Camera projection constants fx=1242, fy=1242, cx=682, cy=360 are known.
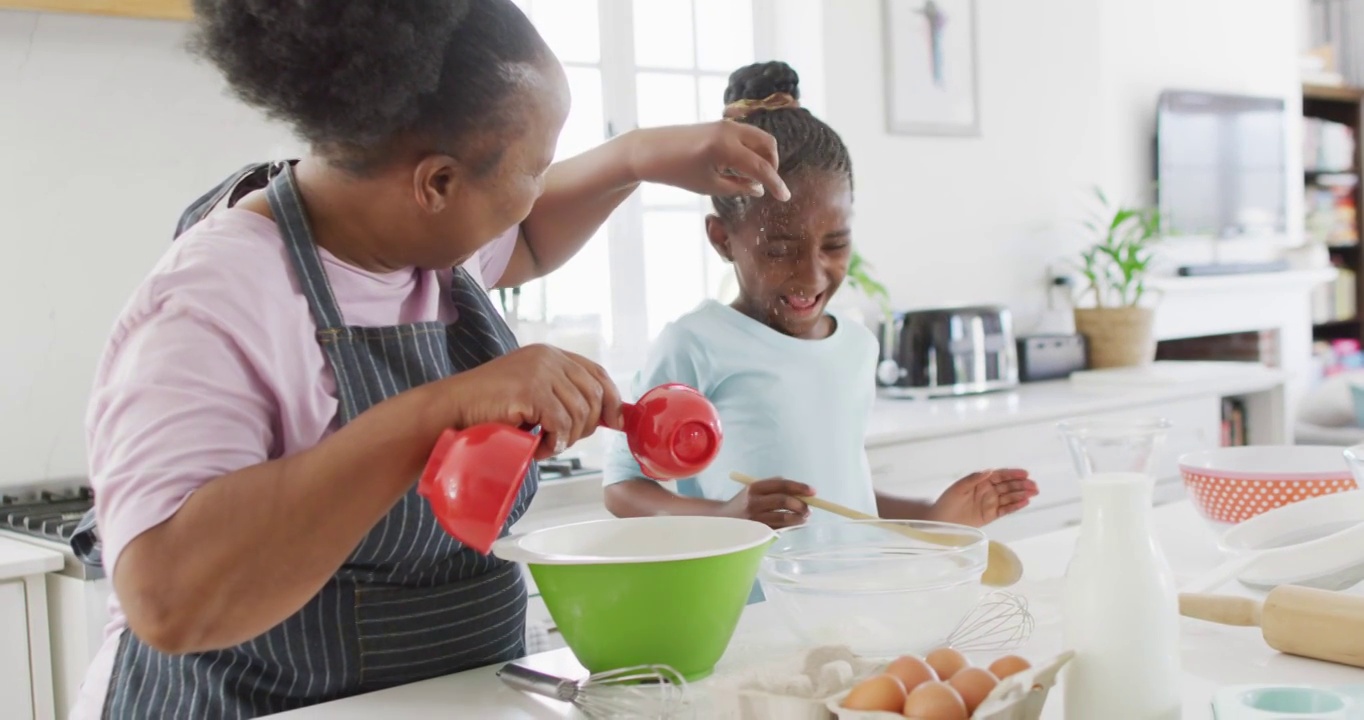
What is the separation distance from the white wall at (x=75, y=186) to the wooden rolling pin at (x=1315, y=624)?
5.72ft

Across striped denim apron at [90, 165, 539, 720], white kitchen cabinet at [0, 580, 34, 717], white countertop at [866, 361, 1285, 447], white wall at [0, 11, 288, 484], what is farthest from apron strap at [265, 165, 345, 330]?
white countertop at [866, 361, 1285, 447]

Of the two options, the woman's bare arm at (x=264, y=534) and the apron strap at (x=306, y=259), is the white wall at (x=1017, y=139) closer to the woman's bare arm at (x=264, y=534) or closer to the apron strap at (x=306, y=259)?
the apron strap at (x=306, y=259)

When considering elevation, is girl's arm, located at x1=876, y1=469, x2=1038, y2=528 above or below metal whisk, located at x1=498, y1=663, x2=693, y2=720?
above

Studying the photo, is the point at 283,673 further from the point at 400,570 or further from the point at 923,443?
the point at 923,443

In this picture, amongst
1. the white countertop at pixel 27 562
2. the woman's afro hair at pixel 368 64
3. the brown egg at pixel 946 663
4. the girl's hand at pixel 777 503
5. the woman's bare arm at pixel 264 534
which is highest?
the woman's afro hair at pixel 368 64

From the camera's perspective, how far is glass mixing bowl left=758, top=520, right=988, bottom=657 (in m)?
0.88

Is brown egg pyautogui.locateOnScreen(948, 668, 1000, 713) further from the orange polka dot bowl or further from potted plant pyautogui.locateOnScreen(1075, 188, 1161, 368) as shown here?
potted plant pyautogui.locateOnScreen(1075, 188, 1161, 368)

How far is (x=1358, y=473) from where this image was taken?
1214mm

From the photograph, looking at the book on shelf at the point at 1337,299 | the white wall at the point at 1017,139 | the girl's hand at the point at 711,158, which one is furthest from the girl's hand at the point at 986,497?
the book on shelf at the point at 1337,299

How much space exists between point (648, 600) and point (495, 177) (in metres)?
0.32

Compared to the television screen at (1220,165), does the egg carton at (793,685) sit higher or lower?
lower

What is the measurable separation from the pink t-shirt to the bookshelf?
4.57 meters

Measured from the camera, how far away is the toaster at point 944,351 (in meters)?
2.93

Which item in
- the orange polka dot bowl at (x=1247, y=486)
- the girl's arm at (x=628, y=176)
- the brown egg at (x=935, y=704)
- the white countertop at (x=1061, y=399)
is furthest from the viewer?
the white countertop at (x=1061, y=399)
